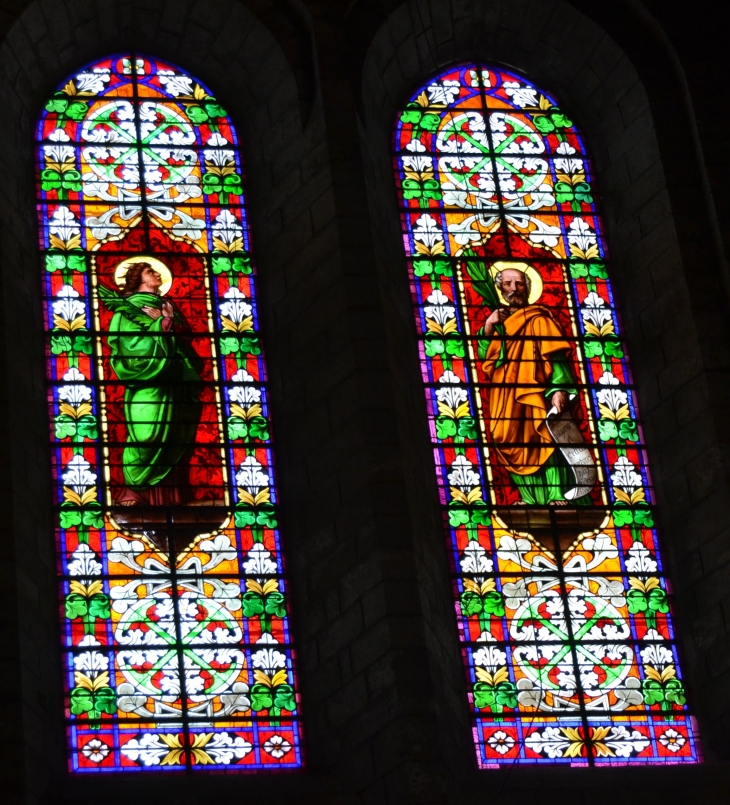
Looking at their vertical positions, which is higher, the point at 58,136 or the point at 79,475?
the point at 58,136

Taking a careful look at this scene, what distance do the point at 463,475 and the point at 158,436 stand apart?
204 centimetres

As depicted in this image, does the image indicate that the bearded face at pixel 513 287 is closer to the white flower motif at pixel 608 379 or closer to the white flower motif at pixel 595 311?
the white flower motif at pixel 595 311

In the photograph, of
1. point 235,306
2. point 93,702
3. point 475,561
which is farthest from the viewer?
point 235,306

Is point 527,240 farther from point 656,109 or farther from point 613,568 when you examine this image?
point 613,568

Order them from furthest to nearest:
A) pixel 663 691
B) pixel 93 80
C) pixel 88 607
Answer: pixel 93 80, pixel 663 691, pixel 88 607

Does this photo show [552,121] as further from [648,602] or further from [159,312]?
[648,602]

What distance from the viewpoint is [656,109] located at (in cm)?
1739

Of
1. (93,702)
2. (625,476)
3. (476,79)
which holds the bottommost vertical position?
(93,702)

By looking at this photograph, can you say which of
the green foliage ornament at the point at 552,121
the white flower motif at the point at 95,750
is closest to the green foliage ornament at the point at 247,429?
the white flower motif at the point at 95,750

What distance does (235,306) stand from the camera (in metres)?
16.7

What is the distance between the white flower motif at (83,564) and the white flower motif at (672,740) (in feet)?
12.1

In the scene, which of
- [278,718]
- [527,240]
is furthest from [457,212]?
[278,718]

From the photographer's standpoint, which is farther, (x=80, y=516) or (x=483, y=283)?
(x=483, y=283)

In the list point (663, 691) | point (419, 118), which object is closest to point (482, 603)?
point (663, 691)
